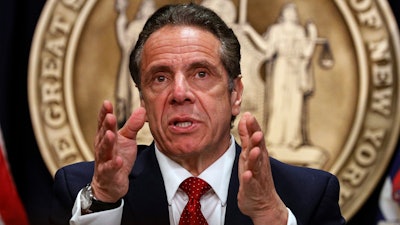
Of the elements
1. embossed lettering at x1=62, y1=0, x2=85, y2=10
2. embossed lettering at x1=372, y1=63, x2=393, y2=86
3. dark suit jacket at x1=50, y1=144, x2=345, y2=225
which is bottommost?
dark suit jacket at x1=50, y1=144, x2=345, y2=225

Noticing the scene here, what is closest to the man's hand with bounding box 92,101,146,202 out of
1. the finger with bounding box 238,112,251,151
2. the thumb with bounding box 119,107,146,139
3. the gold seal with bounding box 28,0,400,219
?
the thumb with bounding box 119,107,146,139

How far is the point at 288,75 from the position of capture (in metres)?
2.75

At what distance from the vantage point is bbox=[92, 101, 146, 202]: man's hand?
1312 millimetres

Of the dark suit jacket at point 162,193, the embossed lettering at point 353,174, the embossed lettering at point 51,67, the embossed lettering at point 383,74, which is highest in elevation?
the embossed lettering at point 51,67

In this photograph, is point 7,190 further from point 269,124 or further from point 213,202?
point 213,202

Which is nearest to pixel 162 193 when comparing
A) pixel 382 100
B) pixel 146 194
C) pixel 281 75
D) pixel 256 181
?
pixel 146 194

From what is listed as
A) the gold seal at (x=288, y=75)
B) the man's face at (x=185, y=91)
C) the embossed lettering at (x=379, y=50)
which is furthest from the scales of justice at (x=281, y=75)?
the man's face at (x=185, y=91)

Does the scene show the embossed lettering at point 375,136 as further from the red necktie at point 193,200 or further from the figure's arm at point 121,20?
the red necktie at point 193,200

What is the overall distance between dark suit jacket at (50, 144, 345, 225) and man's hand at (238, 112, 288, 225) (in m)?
0.22

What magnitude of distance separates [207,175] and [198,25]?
34cm

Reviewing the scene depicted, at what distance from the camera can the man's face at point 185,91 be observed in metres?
1.51

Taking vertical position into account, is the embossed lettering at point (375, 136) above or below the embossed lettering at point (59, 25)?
below

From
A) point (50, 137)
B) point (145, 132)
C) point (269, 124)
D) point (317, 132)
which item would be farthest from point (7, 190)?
point (317, 132)

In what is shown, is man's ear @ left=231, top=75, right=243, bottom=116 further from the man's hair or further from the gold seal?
the gold seal
